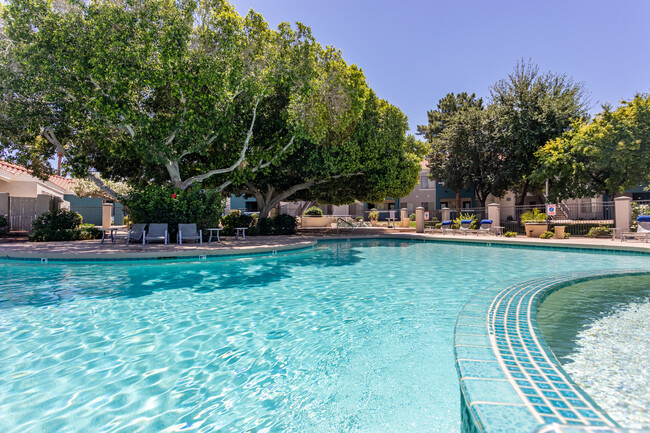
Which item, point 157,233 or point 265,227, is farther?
point 265,227

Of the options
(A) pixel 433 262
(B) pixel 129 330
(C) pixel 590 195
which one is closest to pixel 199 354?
(B) pixel 129 330

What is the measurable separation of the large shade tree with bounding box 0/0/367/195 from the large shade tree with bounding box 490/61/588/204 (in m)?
13.3

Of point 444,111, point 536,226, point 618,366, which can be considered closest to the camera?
point 618,366

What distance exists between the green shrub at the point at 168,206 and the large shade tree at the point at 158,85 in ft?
4.78

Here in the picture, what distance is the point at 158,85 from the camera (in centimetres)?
1259

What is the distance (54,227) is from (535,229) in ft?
81.4

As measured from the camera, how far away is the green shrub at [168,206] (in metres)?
14.2

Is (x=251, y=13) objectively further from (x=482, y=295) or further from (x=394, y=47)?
(x=482, y=295)

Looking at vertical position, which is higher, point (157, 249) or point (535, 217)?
point (535, 217)

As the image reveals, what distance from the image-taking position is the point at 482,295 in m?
5.46

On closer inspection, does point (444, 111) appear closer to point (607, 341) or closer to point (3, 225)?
point (607, 341)

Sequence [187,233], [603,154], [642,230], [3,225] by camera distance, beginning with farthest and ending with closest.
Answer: [603,154] < [3,225] < [642,230] < [187,233]

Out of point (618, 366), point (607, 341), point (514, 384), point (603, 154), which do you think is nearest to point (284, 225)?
point (607, 341)

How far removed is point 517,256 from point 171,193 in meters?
14.4
